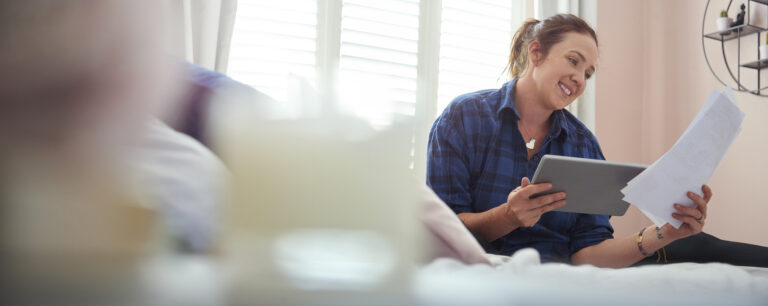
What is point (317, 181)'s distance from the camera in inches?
8.4

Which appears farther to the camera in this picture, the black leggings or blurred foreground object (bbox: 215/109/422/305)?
the black leggings

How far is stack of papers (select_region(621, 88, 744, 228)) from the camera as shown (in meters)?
1.02

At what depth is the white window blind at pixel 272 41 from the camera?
234cm

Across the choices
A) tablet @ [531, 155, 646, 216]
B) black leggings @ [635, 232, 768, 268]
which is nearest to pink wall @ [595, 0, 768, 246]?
black leggings @ [635, 232, 768, 268]

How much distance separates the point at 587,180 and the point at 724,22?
6.20 feet

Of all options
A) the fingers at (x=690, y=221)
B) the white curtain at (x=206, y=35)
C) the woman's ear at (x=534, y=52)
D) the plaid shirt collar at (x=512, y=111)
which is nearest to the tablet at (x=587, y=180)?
the fingers at (x=690, y=221)

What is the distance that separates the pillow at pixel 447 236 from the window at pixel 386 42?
5.12 ft

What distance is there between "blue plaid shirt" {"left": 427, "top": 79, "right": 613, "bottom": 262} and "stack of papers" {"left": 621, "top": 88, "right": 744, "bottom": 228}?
1.07ft

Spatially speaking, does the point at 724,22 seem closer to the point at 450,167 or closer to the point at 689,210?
the point at 689,210

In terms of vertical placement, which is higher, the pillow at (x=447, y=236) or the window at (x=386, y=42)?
the window at (x=386, y=42)

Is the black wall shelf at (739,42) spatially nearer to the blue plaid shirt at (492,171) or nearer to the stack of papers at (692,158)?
the blue plaid shirt at (492,171)

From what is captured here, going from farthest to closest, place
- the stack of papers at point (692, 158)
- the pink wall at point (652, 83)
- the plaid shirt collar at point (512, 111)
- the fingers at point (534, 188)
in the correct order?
the pink wall at point (652, 83) < the plaid shirt collar at point (512, 111) < the fingers at point (534, 188) < the stack of papers at point (692, 158)

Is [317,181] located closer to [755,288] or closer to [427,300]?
[427,300]

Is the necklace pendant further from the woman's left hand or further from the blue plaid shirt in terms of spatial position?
the woman's left hand
